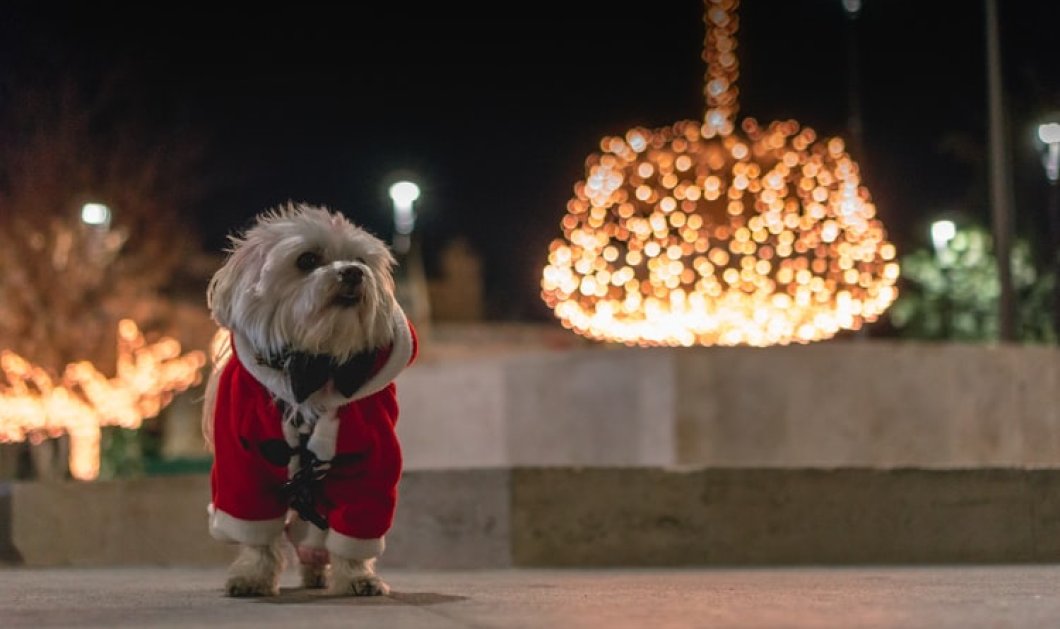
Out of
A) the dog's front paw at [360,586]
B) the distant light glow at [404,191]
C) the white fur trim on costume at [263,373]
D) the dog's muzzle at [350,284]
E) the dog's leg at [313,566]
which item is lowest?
the dog's front paw at [360,586]

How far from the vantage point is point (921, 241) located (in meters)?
44.3

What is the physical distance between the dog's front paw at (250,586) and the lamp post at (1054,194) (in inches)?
833

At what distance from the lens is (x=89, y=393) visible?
37.0 m

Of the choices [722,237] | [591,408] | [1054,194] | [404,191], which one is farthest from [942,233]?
[722,237]

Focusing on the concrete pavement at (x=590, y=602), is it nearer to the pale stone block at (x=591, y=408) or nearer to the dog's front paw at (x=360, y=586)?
the dog's front paw at (x=360, y=586)

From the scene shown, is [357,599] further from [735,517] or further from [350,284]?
[735,517]

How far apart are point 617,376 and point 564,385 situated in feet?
2.79

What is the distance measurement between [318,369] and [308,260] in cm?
45

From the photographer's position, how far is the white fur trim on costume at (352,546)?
25.2ft

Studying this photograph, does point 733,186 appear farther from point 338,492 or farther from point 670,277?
point 338,492

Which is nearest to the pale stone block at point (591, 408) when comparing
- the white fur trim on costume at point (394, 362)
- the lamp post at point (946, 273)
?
the white fur trim on costume at point (394, 362)

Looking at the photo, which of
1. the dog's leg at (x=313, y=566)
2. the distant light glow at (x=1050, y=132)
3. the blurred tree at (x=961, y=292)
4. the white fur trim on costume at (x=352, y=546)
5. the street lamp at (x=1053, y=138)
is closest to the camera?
the white fur trim on costume at (x=352, y=546)

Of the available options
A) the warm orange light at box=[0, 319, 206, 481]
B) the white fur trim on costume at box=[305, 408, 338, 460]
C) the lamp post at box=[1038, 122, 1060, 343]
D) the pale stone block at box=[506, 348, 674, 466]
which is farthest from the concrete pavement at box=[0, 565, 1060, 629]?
the warm orange light at box=[0, 319, 206, 481]

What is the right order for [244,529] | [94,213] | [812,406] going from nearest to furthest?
1. [244,529]
2. [812,406]
3. [94,213]
